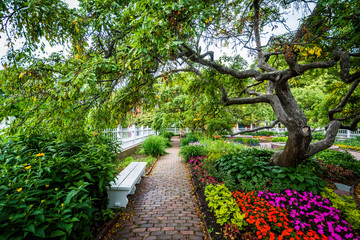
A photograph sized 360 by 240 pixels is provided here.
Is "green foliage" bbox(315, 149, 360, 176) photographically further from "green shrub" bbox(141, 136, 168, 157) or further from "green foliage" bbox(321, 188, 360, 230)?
"green shrub" bbox(141, 136, 168, 157)

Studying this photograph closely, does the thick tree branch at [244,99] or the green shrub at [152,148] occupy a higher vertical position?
the thick tree branch at [244,99]

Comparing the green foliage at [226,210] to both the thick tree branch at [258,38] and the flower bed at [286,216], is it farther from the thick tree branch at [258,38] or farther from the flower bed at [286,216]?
the thick tree branch at [258,38]

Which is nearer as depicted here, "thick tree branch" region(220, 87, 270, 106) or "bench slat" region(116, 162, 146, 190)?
"bench slat" region(116, 162, 146, 190)

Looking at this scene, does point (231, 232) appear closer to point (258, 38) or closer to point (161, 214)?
point (161, 214)

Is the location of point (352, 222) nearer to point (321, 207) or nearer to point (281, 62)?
point (321, 207)

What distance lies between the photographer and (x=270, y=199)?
317cm

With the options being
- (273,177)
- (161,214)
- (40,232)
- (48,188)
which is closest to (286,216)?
(273,177)

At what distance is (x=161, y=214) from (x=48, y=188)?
204 cm

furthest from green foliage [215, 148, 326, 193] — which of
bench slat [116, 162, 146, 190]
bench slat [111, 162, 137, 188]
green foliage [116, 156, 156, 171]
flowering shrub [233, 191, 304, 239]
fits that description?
green foliage [116, 156, 156, 171]

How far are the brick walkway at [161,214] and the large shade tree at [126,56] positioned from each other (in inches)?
77.8

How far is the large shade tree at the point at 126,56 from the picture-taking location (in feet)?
6.63

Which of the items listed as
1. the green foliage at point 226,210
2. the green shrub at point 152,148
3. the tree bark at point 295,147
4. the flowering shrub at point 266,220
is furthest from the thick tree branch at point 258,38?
the green shrub at point 152,148

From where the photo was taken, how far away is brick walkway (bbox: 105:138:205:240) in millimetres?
2557

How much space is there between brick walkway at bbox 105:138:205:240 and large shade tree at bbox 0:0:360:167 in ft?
6.48
